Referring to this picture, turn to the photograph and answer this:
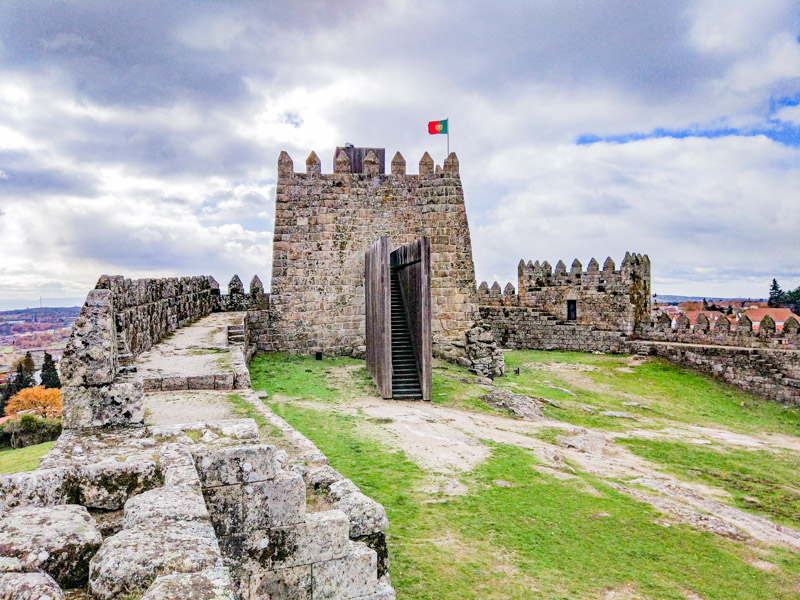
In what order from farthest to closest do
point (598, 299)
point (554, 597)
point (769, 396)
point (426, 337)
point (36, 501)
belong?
point (598, 299) < point (769, 396) < point (426, 337) < point (554, 597) < point (36, 501)

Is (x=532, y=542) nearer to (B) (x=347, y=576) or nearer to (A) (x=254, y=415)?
(B) (x=347, y=576)

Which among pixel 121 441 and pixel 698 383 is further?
pixel 698 383

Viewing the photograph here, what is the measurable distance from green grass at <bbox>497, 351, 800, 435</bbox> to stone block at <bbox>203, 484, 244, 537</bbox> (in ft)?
35.9

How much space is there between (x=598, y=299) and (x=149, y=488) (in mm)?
24002

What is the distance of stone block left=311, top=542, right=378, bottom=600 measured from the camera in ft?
13.9

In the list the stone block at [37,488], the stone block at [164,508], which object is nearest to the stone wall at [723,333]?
the stone block at [164,508]

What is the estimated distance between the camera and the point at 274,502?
411 cm

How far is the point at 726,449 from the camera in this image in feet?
39.9

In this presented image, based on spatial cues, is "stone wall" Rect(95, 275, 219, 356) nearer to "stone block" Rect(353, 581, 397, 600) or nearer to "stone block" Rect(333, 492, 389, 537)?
"stone block" Rect(333, 492, 389, 537)

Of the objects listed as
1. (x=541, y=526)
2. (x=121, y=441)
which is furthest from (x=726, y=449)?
(x=121, y=441)

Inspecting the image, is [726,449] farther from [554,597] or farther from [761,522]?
[554,597]

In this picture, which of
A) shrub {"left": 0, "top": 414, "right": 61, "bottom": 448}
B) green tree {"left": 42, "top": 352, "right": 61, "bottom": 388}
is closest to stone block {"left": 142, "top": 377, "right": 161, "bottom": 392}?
shrub {"left": 0, "top": 414, "right": 61, "bottom": 448}

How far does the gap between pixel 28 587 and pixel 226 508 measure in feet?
5.75

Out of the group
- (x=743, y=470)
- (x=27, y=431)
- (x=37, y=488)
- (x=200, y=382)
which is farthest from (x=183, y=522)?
(x=27, y=431)
